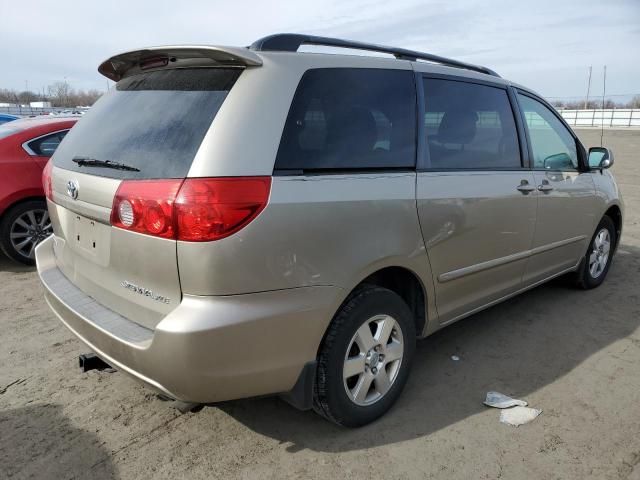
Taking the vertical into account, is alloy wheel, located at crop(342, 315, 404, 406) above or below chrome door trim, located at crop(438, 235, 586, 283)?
below

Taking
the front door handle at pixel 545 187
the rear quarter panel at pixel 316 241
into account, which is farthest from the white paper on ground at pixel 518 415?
the front door handle at pixel 545 187

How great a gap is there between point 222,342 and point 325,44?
1.56 meters

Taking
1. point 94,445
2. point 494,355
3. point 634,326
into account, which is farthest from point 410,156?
point 634,326

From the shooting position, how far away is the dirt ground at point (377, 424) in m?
2.35

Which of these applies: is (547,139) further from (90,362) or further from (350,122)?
(90,362)

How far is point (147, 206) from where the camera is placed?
204 centimetres

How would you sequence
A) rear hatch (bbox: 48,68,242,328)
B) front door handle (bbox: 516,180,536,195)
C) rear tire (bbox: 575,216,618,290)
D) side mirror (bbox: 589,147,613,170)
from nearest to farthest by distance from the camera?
1. rear hatch (bbox: 48,68,242,328)
2. front door handle (bbox: 516,180,536,195)
3. side mirror (bbox: 589,147,613,170)
4. rear tire (bbox: 575,216,618,290)

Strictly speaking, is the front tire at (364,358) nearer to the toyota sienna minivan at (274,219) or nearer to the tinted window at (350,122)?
the toyota sienna minivan at (274,219)

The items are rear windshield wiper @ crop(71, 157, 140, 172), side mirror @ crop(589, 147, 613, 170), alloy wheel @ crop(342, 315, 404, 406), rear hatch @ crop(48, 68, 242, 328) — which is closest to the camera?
rear hatch @ crop(48, 68, 242, 328)

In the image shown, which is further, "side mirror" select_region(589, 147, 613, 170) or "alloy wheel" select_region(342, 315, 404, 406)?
"side mirror" select_region(589, 147, 613, 170)

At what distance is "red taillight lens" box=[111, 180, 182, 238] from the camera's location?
1.99 metres

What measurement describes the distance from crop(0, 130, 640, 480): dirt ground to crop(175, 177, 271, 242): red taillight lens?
3.70 feet

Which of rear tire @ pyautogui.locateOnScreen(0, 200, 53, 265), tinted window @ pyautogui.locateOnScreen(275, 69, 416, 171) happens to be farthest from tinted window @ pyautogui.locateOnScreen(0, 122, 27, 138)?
tinted window @ pyautogui.locateOnScreen(275, 69, 416, 171)

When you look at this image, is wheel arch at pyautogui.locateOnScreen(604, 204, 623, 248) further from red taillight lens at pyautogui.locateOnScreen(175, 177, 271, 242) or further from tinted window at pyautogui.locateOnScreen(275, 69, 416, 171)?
red taillight lens at pyautogui.locateOnScreen(175, 177, 271, 242)
